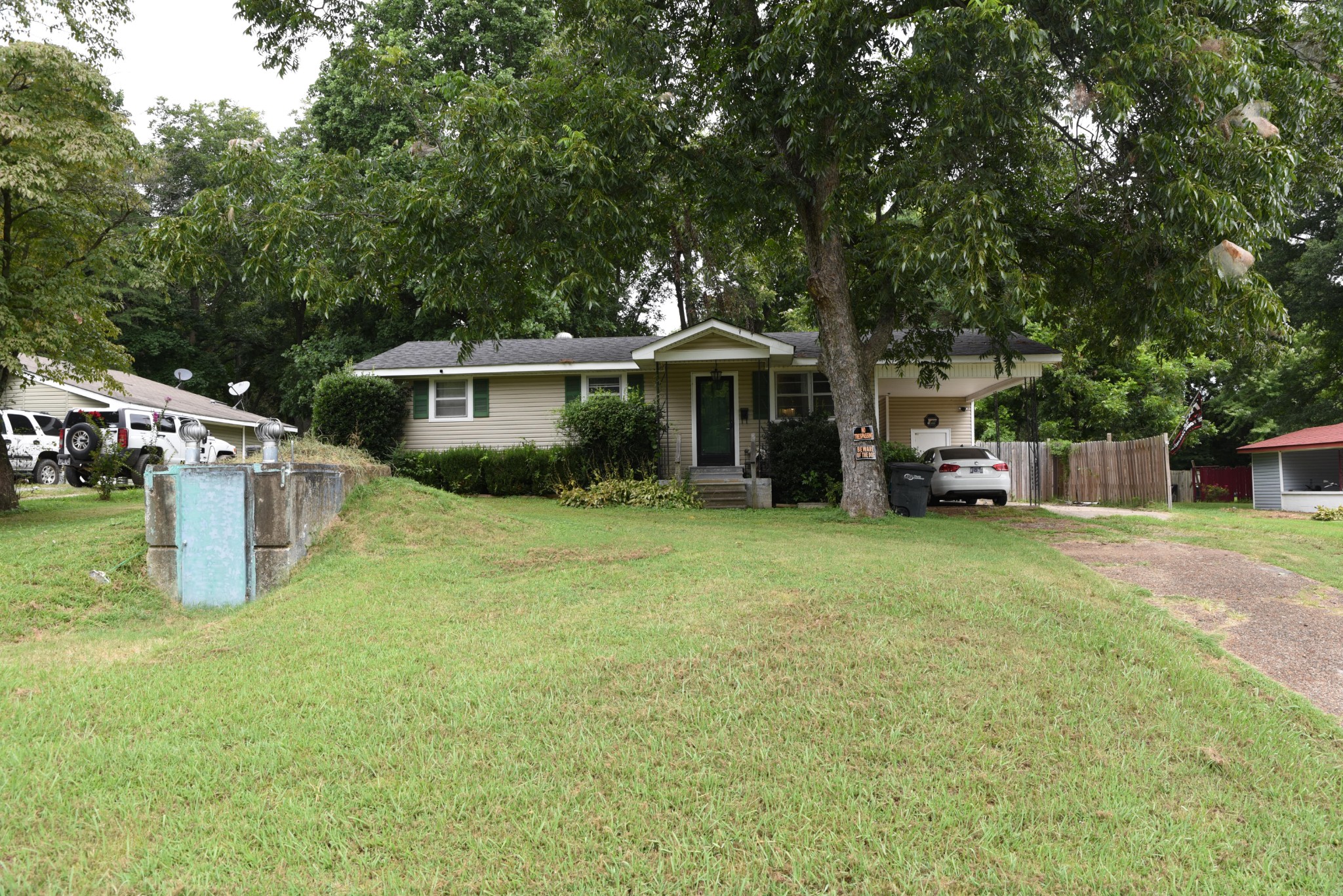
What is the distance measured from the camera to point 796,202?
42.9 ft

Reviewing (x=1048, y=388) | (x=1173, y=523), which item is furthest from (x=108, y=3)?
(x=1048, y=388)

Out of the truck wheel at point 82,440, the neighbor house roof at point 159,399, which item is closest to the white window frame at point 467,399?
the neighbor house roof at point 159,399

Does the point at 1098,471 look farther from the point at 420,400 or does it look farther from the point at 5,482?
the point at 5,482

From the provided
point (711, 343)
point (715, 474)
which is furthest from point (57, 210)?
point (715, 474)

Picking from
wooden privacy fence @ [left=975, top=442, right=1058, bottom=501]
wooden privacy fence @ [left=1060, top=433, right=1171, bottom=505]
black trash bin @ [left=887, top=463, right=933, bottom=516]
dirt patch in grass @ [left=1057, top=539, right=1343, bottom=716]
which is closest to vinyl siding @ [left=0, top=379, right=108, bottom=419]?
black trash bin @ [left=887, top=463, right=933, bottom=516]

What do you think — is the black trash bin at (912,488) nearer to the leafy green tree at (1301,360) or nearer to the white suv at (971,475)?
the white suv at (971,475)

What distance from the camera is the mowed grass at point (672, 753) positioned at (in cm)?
287

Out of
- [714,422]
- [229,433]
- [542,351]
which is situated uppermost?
[542,351]

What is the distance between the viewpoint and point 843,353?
12844mm

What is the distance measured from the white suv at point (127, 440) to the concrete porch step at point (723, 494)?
9.09m

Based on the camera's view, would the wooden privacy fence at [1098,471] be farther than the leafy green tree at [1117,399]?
No

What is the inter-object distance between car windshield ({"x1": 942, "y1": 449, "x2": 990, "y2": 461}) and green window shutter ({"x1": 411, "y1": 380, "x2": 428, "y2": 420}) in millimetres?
11523

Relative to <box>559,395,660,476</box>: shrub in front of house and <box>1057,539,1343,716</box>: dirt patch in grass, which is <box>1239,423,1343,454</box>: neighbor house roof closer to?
<box>1057,539,1343,716</box>: dirt patch in grass

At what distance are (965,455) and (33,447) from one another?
1983 cm
